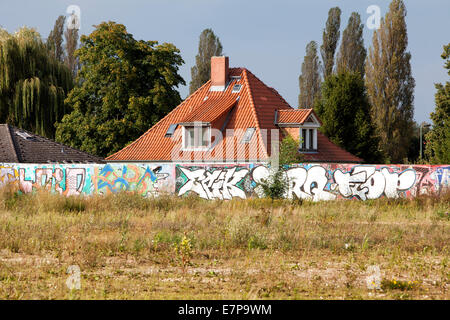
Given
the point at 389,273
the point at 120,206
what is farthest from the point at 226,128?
the point at 389,273

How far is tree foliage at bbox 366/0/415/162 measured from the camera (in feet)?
184

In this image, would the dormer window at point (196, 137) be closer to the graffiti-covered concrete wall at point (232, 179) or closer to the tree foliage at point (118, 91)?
the graffiti-covered concrete wall at point (232, 179)

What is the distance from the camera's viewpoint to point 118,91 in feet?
159

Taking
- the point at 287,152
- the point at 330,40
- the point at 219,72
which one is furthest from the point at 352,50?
the point at 287,152

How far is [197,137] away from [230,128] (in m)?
2.08

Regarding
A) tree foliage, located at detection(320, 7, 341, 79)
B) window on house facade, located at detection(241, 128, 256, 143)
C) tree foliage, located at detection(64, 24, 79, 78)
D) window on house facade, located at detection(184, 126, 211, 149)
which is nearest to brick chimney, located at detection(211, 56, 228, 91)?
window on house facade, located at detection(184, 126, 211, 149)

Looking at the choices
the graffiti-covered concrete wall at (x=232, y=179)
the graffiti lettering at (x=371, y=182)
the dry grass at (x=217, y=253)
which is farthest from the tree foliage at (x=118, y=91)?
the dry grass at (x=217, y=253)

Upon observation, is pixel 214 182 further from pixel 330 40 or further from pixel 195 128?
pixel 330 40

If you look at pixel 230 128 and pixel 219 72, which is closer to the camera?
pixel 230 128

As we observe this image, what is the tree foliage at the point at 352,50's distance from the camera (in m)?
60.6

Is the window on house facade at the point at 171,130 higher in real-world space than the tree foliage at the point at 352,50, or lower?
lower

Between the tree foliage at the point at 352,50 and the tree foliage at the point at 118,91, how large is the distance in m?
17.8

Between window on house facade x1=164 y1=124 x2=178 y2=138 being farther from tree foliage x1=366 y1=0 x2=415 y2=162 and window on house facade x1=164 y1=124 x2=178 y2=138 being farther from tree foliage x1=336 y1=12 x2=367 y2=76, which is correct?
tree foliage x1=336 y1=12 x2=367 y2=76

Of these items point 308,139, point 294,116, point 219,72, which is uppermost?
point 219,72
